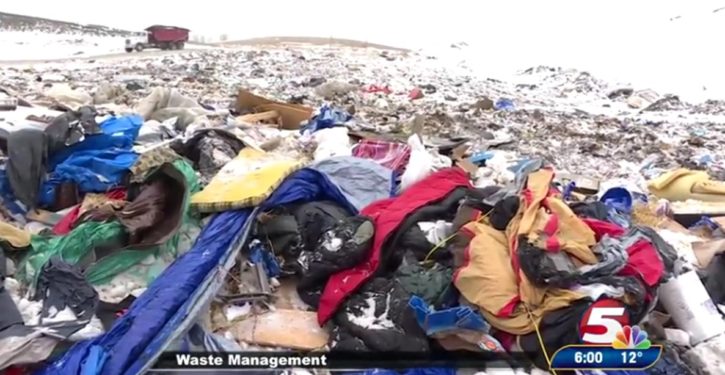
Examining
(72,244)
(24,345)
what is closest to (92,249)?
(72,244)

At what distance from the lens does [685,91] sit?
13.8 m

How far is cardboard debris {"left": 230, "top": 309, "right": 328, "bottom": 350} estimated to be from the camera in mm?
2988

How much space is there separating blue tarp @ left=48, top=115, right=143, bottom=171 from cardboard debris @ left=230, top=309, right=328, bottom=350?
1946mm

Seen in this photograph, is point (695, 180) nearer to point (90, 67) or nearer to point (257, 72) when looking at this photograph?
point (257, 72)

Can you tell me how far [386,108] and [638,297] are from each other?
7.55m

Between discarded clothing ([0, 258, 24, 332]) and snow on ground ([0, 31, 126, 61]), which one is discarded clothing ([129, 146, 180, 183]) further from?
snow on ground ([0, 31, 126, 61])

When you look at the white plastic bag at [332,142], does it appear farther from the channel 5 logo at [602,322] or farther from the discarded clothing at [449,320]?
the channel 5 logo at [602,322]

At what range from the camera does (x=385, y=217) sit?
3469mm

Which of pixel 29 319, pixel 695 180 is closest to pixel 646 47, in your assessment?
pixel 695 180

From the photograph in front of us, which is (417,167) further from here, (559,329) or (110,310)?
(110,310)

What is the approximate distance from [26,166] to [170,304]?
1670 mm

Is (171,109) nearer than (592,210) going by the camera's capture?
No

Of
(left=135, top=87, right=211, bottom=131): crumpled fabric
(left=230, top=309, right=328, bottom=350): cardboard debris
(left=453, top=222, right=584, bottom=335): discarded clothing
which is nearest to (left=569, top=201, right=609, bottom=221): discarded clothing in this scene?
(left=453, top=222, right=584, bottom=335): discarded clothing

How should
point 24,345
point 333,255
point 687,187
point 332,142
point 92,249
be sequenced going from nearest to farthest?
point 24,345 < point 333,255 < point 92,249 < point 687,187 < point 332,142
